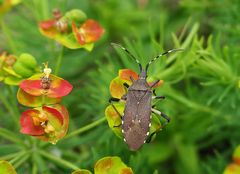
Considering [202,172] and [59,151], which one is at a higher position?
[59,151]

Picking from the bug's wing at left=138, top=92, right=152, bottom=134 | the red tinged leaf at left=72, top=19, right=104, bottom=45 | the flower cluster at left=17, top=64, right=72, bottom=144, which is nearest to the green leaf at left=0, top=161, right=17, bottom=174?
the flower cluster at left=17, top=64, right=72, bottom=144

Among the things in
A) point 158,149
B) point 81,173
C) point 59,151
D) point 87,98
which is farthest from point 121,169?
point 158,149

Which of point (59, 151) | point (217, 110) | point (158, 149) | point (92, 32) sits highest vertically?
point (92, 32)

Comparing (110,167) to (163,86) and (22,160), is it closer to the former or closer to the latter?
(22,160)

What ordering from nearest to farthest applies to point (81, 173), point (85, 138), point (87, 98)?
point (81, 173), point (85, 138), point (87, 98)

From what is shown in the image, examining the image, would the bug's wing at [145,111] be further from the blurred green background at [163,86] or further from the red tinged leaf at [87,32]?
the red tinged leaf at [87,32]

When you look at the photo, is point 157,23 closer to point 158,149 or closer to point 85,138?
point 158,149

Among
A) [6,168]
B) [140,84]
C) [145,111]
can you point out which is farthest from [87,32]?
[6,168]
